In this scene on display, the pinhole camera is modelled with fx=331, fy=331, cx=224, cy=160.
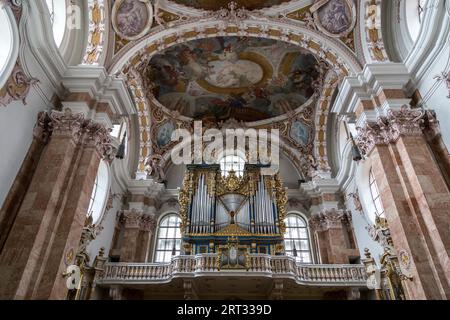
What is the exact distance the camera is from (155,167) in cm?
1533

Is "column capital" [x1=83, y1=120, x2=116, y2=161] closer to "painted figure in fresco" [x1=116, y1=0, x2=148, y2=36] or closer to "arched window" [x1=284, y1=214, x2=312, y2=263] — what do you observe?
"painted figure in fresco" [x1=116, y1=0, x2=148, y2=36]

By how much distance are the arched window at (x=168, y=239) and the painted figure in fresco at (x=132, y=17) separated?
7.96 meters

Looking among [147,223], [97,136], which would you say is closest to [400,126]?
[97,136]

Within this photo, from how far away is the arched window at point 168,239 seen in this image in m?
13.9

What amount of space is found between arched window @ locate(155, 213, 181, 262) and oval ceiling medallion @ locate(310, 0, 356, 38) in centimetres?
967

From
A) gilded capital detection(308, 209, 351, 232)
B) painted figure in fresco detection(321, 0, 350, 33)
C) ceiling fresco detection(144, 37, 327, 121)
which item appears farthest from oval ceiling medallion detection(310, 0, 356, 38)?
gilded capital detection(308, 209, 351, 232)

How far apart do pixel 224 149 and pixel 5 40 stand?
436 inches

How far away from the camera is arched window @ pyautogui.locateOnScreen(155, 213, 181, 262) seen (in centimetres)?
A: 1391

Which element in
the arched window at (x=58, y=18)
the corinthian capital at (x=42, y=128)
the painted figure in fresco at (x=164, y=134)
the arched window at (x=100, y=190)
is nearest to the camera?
the corinthian capital at (x=42, y=128)

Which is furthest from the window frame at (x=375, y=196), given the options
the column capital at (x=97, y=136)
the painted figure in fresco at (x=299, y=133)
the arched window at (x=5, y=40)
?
the arched window at (x=5, y=40)

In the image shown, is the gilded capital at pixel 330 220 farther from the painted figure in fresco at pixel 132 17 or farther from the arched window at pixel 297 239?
the painted figure in fresco at pixel 132 17

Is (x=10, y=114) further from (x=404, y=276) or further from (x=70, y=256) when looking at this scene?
(x=404, y=276)

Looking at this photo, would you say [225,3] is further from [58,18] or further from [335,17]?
[58,18]
